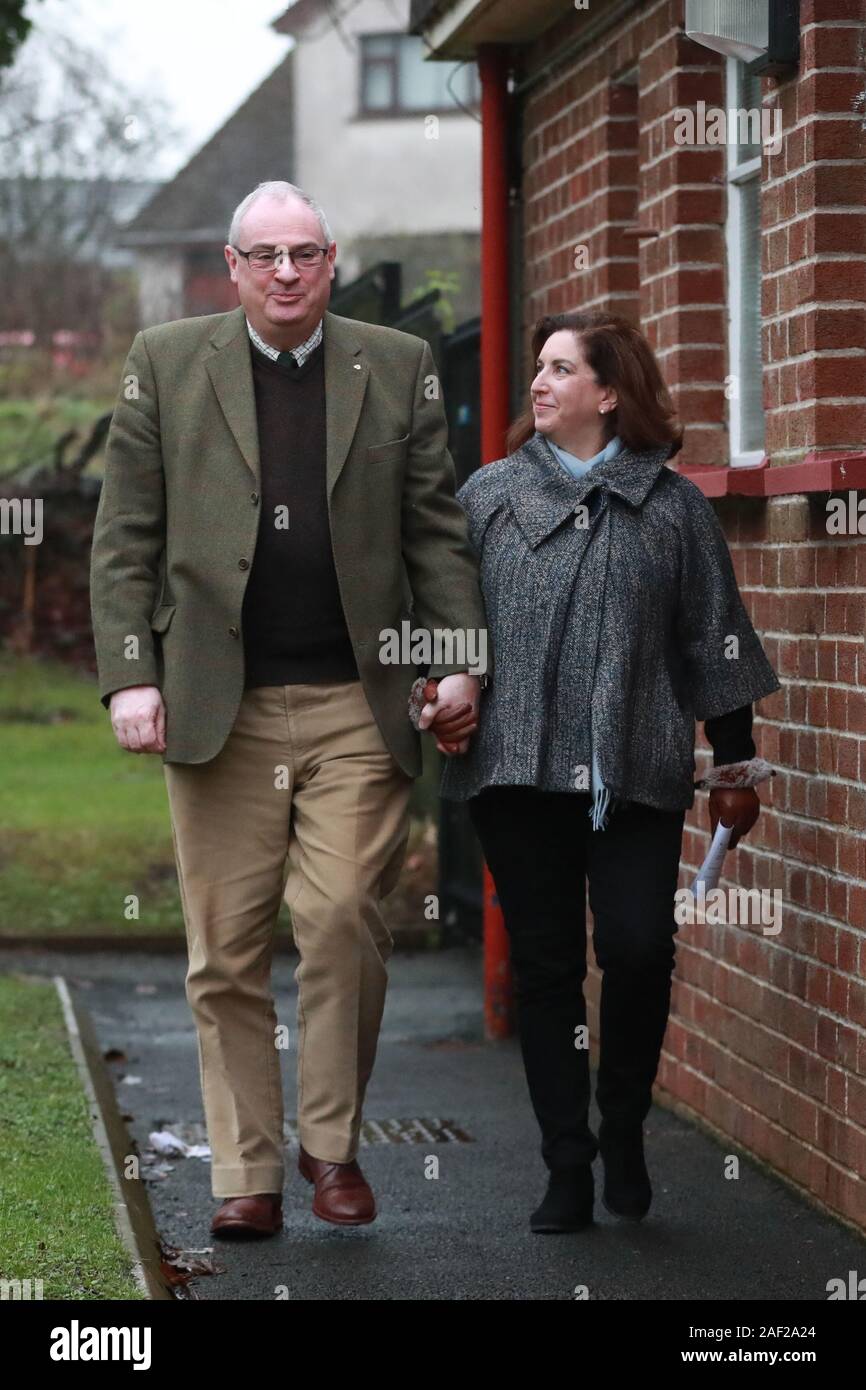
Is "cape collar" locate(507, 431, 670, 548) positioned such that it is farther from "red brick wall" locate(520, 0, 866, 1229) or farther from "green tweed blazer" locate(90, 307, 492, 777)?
"red brick wall" locate(520, 0, 866, 1229)

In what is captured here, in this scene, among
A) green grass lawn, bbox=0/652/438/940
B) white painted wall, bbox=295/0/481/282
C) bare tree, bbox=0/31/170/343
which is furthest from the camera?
white painted wall, bbox=295/0/481/282

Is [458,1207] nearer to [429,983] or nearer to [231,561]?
[231,561]

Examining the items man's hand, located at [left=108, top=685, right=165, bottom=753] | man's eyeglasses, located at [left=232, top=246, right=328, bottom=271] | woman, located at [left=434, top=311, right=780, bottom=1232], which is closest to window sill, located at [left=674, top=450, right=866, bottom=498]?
woman, located at [left=434, top=311, right=780, bottom=1232]

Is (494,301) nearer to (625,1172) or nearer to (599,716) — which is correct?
(599,716)

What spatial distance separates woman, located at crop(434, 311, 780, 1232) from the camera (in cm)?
518

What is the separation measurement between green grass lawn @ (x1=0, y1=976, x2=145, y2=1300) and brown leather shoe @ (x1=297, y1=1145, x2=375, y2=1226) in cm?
49

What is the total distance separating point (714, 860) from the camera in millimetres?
5336

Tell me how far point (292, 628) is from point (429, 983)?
4348mm

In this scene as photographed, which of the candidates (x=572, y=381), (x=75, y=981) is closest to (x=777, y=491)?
(x=572, y=381)

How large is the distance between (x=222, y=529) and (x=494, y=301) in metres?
3.41

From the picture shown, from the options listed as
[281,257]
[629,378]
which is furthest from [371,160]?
[281,257]

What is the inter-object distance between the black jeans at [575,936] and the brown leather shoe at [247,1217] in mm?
663

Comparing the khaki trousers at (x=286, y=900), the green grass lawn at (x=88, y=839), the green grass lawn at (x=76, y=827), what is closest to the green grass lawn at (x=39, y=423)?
the green grass lawn at (x=76, y=827)

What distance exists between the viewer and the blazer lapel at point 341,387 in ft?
17.1
